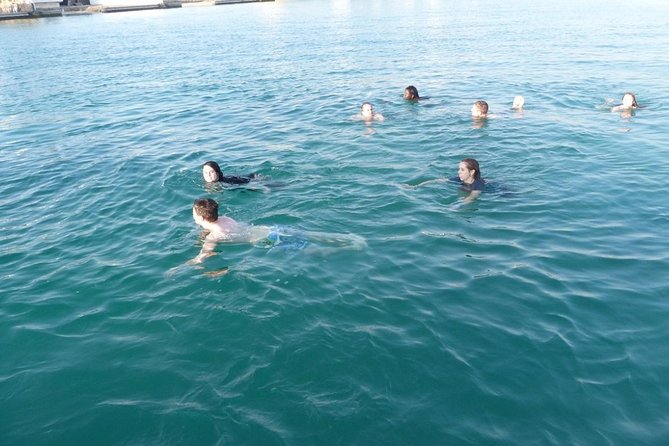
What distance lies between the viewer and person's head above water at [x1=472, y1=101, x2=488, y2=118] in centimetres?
1730

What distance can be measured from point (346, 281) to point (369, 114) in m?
10.6

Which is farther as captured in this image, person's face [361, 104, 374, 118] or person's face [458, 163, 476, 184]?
person's face [361, 104, 374, 118]

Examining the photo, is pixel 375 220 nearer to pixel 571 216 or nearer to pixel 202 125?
pixel 571 216

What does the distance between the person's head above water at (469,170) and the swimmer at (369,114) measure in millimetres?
6945

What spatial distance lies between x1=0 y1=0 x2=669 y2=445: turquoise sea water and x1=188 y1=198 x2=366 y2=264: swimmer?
40cm

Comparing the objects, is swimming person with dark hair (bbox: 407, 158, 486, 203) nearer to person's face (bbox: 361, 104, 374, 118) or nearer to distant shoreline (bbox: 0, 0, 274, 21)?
person's face (bbox: 361, 104, 374, 118)

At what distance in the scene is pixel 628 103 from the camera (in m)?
18.0

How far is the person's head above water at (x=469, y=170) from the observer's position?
11570 millimetres

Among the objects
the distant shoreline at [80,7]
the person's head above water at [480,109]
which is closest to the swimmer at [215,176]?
the person's head above water at [480,109]

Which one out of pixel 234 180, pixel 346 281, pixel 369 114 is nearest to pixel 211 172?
pixel 234 180

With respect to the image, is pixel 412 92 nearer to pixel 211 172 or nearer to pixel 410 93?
pixel 410 93

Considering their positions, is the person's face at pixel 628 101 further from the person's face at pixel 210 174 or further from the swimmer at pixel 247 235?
the person's face at pixel 210 174

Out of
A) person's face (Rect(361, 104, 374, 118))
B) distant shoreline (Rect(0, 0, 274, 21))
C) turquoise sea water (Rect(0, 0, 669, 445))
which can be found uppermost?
distant shoreline (Rect(0, 0, 274, 21))

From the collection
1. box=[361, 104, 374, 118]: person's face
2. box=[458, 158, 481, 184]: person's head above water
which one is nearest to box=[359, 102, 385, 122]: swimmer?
box=[361, 104, 374, 118]: person's face
